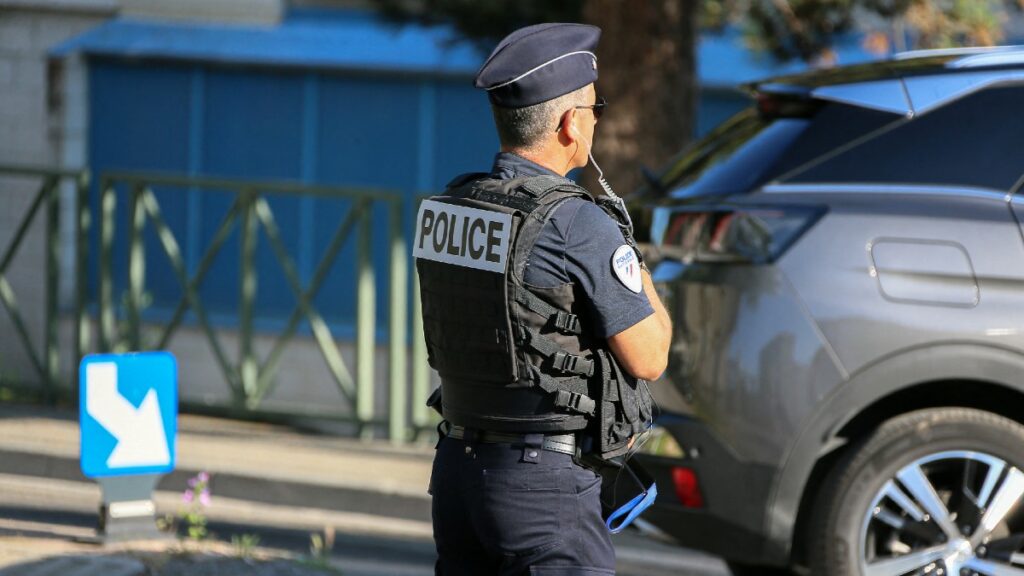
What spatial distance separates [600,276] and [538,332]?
0.52 feet

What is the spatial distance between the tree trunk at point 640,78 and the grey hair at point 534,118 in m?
5.85

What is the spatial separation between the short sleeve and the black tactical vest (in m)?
0.04

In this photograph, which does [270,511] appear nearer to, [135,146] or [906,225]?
[906,225]

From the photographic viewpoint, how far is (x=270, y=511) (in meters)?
7.53

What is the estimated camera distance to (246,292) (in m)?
9.49

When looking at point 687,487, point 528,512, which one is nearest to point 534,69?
point 528,512

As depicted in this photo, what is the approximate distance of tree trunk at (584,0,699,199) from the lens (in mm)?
9148

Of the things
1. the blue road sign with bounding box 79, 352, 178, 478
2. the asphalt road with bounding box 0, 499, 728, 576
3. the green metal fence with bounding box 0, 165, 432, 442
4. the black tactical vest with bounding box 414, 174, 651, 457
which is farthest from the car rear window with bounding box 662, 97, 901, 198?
the green metal fence with bounding box 0, 165, 432, 442

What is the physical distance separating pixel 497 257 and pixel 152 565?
2.63 m

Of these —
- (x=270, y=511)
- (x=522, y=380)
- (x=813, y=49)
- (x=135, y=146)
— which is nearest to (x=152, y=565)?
(x=270, y=511)

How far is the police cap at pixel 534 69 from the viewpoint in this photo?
129 inches

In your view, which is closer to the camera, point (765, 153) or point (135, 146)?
point (765, 153)

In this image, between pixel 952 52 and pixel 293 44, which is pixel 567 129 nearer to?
pixel 952 52

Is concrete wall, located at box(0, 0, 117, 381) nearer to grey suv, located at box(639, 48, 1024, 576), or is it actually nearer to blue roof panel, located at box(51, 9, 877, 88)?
blue roof panel, located at box(51, 9, 877, 88)
